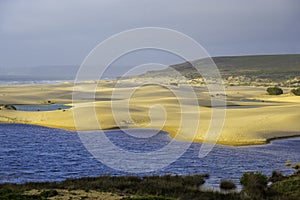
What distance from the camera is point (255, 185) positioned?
20.0 meters

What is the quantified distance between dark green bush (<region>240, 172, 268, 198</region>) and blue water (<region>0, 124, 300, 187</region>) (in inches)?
63.1

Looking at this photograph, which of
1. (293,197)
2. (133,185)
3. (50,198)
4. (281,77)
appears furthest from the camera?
(281,77)

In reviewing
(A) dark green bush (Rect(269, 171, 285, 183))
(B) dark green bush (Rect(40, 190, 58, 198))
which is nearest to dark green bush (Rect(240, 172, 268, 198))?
(A) dark green bush (Rect(269, 171, 285, 183))

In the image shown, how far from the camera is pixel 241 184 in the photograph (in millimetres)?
21641

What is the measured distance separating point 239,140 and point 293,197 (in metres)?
17.0

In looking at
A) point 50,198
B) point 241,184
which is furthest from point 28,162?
point 241,184

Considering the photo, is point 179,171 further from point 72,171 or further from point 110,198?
point 110,198

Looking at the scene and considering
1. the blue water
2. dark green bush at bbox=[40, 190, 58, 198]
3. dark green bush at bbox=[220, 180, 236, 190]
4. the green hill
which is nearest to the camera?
dark green bush at bbox=[40, 190, 58, 198]

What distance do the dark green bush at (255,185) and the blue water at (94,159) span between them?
160cm

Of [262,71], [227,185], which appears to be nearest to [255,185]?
[227,185]

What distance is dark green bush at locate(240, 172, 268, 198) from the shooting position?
1948 cm

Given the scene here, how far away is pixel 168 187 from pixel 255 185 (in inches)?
153

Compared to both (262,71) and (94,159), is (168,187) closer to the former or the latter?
(94,159)

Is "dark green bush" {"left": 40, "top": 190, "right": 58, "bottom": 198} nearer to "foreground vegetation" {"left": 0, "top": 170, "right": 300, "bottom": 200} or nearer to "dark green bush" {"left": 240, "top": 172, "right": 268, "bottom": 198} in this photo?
"foreground vegetation" {"left": 0, "top": 170, "right": 300, "bottom": 200}
